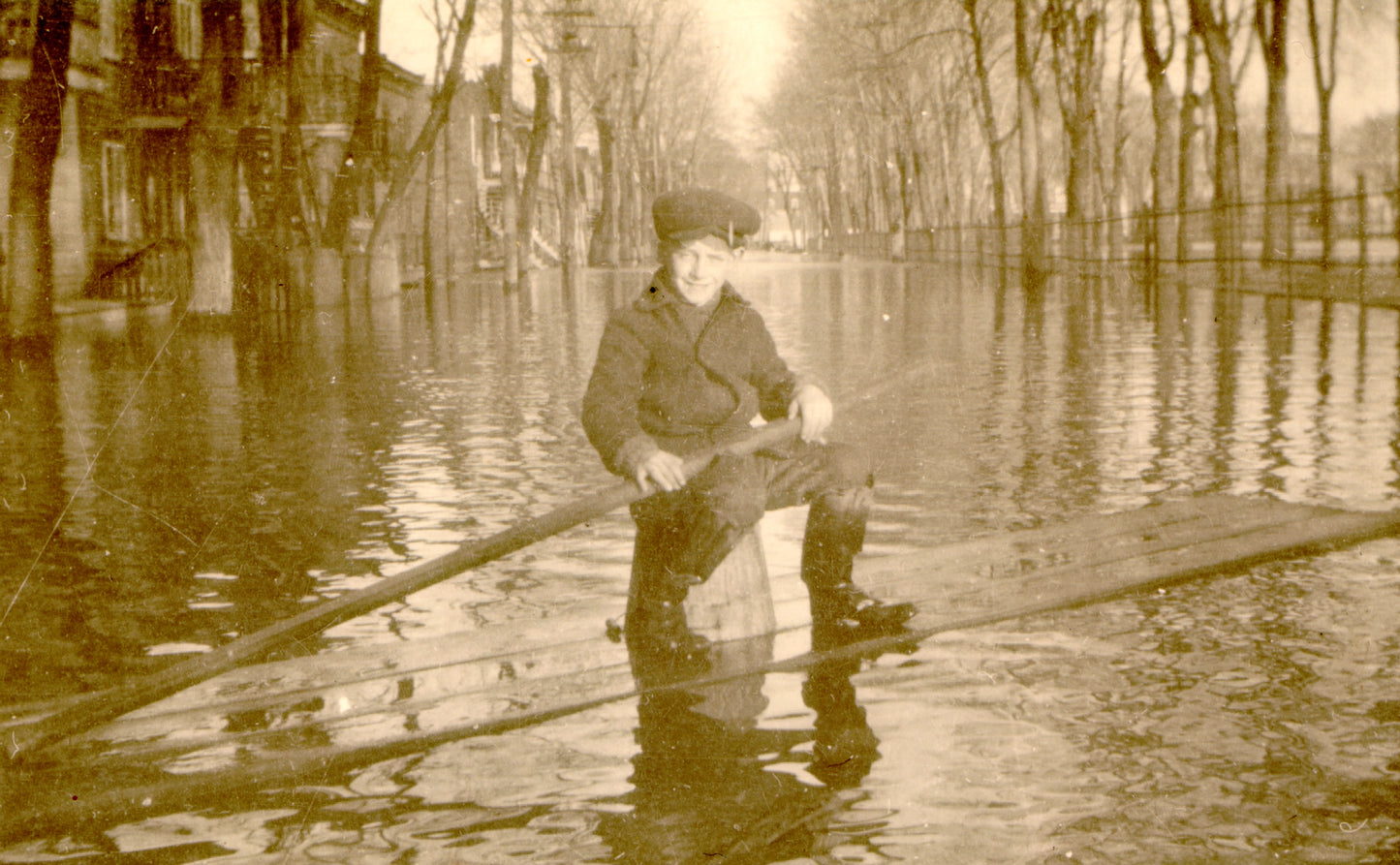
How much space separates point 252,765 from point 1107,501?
4.42 m

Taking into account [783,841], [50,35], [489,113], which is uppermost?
[489,113]

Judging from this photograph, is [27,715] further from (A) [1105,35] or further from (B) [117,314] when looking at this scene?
(A) [1105,35]

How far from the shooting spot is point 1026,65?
35.0 meters

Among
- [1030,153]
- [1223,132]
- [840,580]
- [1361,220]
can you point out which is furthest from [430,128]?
[840,580]

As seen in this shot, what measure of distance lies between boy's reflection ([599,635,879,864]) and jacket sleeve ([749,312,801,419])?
0.68 meters

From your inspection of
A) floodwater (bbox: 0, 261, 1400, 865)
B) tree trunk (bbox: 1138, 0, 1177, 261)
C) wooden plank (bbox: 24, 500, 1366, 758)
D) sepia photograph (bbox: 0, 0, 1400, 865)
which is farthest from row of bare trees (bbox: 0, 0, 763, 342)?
wooden plank (bbox: 24, 500, 1366, 758)

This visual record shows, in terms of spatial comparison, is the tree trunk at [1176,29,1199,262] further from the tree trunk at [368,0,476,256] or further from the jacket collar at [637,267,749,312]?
the jacket collar at [637,267,749,312]

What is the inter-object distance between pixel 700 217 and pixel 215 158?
2146cm

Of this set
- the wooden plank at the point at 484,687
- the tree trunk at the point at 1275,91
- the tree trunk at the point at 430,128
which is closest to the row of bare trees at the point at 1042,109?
the tree trunk at the point at 1275,91

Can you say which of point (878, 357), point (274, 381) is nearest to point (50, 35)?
point (274, 381)

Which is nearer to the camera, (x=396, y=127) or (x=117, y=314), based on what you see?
(x=117, y=314)

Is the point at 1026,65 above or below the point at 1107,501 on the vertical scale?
above

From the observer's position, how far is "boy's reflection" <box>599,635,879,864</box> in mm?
3164

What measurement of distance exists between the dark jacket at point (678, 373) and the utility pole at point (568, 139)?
3201 centimetres
